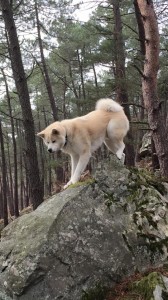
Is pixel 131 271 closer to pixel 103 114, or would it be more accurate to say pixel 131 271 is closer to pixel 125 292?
pixel 125 292

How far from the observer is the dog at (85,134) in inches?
235

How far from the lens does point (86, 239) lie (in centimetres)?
484

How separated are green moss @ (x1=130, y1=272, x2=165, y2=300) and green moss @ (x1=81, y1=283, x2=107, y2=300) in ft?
1.17

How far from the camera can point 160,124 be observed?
7.73 m

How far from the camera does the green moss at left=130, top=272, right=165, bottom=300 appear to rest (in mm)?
4324

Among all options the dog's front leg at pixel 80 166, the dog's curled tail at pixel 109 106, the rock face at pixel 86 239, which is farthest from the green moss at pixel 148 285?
the dog's curled tail at pixel 109 106

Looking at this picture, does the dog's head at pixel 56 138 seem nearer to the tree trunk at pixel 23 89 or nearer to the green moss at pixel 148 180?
the green moss at pixel 148 180

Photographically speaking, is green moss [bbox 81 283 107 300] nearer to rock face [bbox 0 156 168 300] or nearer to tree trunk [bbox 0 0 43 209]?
rock face [bbox 0 156 168 300]

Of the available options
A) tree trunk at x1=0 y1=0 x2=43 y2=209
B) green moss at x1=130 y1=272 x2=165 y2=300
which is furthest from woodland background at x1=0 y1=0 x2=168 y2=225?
green moss at x1=130 y1=272 x2=165 y2=300

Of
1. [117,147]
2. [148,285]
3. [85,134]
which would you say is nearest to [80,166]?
[85,134]

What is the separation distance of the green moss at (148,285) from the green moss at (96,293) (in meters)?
0.36

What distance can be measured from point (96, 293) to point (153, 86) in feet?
15.1

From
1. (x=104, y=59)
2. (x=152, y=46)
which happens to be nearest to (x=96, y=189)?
(x=152, y=46)

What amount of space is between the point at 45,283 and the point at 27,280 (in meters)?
0.22
